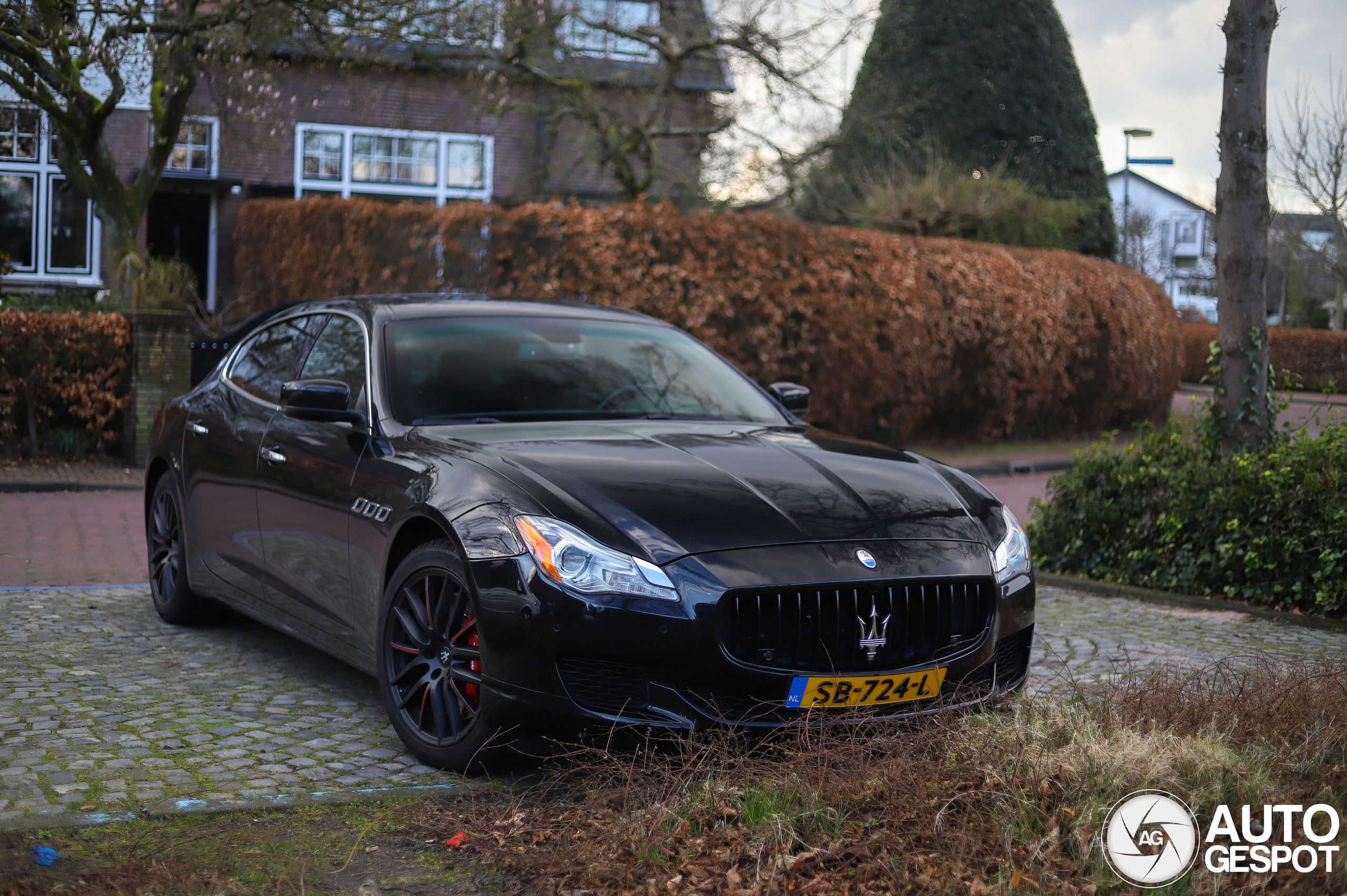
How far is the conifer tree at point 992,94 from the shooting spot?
974 inches

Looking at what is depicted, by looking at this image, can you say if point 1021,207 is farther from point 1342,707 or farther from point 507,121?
point 1342,707

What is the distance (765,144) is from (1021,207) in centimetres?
501

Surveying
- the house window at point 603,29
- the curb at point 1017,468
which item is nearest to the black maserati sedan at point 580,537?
the curb at point 1017,468

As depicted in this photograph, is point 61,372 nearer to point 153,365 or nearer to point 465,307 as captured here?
point 153,365

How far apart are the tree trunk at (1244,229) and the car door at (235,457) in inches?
215

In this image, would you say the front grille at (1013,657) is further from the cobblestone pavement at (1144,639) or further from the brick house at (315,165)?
the brick house at (315,165)

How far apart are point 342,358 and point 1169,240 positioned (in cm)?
6704

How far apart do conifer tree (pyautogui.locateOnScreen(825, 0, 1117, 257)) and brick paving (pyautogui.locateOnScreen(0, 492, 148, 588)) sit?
16736 mm

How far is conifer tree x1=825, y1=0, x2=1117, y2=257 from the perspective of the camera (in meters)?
24.7

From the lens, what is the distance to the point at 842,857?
10.4 feet

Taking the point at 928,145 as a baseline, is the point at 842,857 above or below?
below

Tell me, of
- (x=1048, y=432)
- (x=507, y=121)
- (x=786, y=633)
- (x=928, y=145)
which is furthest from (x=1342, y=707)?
(x=507, y=121)

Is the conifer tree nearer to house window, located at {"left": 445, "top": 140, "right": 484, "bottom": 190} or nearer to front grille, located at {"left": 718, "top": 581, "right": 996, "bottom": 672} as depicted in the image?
house window, located at {"left": 445, "top": 140, "right": 484, "bottom": 190}

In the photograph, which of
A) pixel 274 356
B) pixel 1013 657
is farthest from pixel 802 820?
pixel 274 356
